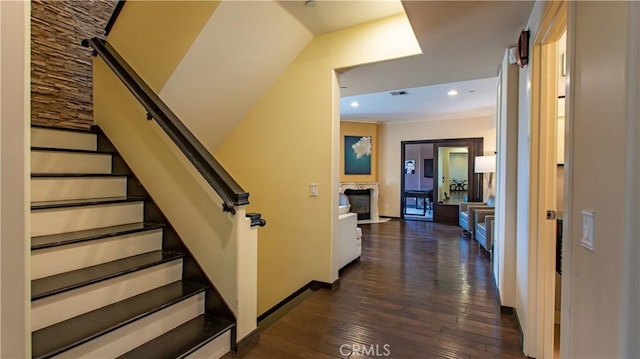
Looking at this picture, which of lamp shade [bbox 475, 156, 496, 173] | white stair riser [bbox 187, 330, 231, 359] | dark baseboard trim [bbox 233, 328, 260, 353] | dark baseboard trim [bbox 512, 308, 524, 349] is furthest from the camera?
lamp shade [bbox 475, 156, 496, 173]

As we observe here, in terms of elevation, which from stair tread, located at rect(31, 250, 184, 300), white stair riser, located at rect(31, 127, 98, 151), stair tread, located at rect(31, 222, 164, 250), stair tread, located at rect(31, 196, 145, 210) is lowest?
Answer: stair tread, located at rect(31, 250, 184, 300)

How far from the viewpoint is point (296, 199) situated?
341 centimetres

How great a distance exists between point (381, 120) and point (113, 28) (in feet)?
21.4

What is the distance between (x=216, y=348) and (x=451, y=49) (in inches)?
121

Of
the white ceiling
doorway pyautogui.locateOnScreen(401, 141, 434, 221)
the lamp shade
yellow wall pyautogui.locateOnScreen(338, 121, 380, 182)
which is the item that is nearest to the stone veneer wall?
the white ceiling

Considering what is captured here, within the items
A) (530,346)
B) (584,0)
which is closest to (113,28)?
(584,0)

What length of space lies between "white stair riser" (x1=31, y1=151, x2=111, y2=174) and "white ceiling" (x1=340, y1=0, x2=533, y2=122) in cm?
263

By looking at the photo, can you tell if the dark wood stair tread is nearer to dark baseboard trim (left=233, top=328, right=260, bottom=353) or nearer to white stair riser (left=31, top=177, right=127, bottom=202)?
white stair riser (left=31, top=177, right=127, bottom=202)

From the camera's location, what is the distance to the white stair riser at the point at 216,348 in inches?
71.7

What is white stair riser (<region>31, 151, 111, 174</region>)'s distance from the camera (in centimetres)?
229

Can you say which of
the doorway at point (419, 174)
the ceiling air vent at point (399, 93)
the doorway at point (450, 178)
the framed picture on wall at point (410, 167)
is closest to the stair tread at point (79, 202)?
the ceiling air vent at point (399, 93)

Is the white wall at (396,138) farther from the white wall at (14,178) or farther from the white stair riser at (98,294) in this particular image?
the white wall at (14,178)

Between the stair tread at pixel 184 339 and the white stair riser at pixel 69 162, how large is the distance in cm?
161

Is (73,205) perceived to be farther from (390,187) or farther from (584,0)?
(390,187)
